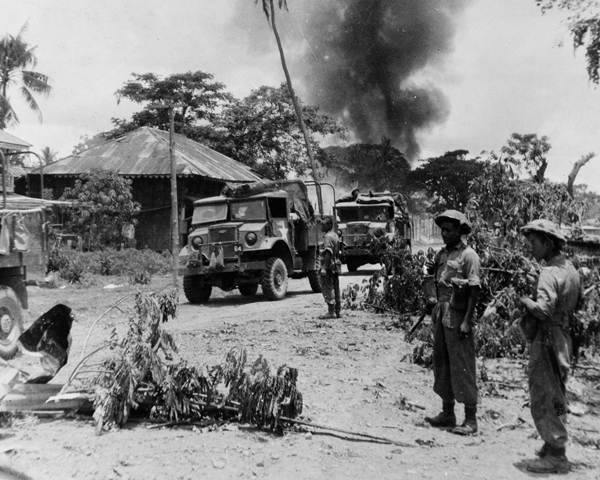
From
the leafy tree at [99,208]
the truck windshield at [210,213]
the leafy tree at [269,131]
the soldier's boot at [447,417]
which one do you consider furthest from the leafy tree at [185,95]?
the soldier's boot at [447,417]

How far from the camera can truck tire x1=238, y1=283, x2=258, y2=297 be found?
1339 cm

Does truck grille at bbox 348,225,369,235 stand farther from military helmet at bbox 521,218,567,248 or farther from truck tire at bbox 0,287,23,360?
military helmet at bbox 521,218,567,248

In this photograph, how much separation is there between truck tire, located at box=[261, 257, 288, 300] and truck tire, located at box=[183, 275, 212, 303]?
1.23 m

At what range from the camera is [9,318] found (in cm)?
765

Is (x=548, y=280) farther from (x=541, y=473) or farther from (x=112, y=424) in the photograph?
(x=112, y=424)

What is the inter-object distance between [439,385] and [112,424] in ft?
8.17

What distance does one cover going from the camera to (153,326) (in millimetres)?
5129

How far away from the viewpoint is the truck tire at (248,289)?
43.9ft

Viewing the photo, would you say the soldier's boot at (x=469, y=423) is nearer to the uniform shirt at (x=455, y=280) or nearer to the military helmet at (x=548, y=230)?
the uniform shirt at (x=455, y=280)

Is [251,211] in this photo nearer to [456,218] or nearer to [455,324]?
[456,218]

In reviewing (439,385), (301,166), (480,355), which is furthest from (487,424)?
(301,166)

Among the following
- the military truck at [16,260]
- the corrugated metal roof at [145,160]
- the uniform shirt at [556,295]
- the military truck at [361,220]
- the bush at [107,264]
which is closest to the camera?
the uniform shirt at [556,295]

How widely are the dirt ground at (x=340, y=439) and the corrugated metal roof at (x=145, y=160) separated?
16.3m

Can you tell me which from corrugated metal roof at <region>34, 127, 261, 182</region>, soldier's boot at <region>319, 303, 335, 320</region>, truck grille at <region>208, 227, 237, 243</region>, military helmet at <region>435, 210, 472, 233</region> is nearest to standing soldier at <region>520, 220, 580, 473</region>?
military helmet at <region>435, 210, 472, 233</region>
